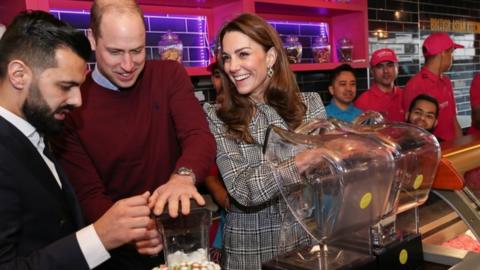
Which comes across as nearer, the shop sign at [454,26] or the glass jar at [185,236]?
the glass jar at [185,236]

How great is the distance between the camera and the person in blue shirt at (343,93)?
3.76 meters

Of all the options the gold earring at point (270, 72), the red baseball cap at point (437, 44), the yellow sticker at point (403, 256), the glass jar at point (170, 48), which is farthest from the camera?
the red baseball cap at point (437, 44)

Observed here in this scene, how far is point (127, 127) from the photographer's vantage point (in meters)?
1.66

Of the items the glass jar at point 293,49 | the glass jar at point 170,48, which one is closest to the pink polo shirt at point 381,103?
the glass jar at point 293,49

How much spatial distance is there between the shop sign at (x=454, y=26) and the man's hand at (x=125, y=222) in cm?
526

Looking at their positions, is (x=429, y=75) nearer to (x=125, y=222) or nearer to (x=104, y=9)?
(x=104, y=9)

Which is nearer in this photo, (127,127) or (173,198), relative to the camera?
(173,198)

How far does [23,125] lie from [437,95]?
354 cm

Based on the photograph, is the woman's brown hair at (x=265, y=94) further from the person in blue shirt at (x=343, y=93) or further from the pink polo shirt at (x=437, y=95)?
the pink polo shirt at (x=437, y=95)

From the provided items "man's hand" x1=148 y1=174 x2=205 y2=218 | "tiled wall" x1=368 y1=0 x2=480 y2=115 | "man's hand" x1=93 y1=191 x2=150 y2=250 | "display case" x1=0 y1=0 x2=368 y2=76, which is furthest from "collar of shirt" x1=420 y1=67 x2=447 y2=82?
"man's hand" x1=93 y1=191 x2=150 y2=250

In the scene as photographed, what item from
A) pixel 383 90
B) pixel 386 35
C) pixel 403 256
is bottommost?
pixel 403 256

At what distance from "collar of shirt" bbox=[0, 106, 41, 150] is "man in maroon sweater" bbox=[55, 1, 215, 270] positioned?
10.7 inches

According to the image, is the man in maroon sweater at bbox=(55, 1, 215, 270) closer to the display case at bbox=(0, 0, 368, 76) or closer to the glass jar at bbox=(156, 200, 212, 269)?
the glass jar at bbox=(156, 200, 212, 269)

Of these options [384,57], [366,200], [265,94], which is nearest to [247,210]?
[265,94]
